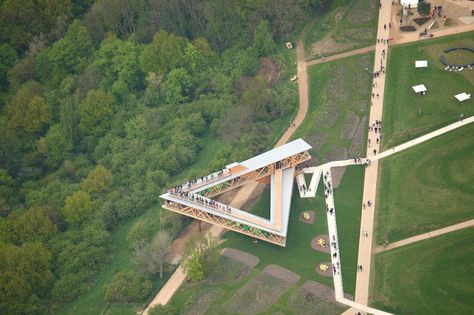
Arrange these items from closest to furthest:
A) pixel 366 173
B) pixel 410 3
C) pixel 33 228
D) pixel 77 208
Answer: pixel 366 173
pixel 33 228
pixel 77 208
pixel 410 3

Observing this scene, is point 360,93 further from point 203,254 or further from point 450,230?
point 203,254

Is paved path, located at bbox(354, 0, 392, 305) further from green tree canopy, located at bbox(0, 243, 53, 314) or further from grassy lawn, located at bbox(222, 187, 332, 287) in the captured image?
green tree canopy, located at bbox(0, 243, 53, 314)

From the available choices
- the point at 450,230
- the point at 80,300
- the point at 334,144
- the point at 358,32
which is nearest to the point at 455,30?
the point at 358,32

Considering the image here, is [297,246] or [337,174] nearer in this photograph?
[297,246]

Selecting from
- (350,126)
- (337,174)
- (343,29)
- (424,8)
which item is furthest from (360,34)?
(337,174)

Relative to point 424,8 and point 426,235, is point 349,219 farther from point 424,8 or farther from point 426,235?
point 424,8

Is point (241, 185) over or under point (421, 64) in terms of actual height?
under
